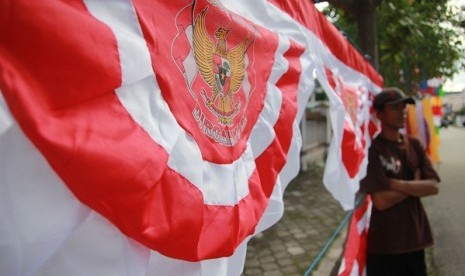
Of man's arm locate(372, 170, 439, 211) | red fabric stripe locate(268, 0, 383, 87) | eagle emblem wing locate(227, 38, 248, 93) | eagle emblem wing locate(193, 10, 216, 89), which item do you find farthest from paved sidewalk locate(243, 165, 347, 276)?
eagle emblem wing locate(193, 10, 216, 89)

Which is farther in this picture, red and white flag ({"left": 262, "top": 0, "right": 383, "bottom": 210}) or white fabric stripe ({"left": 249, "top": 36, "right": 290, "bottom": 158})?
red and white flag ({"left": 262, "top": 0, "right": 383, "bottom": 210})

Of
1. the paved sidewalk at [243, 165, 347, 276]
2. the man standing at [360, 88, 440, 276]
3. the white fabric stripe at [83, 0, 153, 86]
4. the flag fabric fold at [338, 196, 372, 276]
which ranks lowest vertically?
the paved sidewalk at [243, 165, 347, 276]

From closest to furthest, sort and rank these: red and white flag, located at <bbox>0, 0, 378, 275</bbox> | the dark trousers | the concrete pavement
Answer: red and white flag, located at <bbox>0, 0, 378, 275</bbox>, the dark trousers, the concrete pavement

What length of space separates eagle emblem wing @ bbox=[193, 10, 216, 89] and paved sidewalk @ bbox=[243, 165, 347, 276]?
9.75ft

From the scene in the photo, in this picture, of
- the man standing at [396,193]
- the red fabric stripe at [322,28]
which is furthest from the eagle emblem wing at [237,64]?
the man standing at [396,193]

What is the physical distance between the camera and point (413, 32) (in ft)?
13.1

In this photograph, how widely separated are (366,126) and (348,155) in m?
0.77

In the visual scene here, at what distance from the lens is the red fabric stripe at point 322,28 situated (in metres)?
1.43

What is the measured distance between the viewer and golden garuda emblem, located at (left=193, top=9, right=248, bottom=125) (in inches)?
34.1

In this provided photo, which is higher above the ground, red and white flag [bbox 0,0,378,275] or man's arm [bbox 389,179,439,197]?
red and white flag [bbox 0,0,378,275]

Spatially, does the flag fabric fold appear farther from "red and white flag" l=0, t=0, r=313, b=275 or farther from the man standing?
"red and white flag" l=0, t=0, r=313, b=275

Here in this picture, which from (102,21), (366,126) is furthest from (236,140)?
(366,126)

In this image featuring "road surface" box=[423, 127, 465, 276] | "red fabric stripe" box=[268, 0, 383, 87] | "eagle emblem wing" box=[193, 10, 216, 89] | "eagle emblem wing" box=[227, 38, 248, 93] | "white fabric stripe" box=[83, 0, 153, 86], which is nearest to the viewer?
"white fabric stripe" box=[83, 0, 153, 86]

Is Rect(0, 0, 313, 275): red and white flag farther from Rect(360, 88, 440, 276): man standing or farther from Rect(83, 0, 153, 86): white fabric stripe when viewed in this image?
Rect(360, 88, 440, 276): man standing
